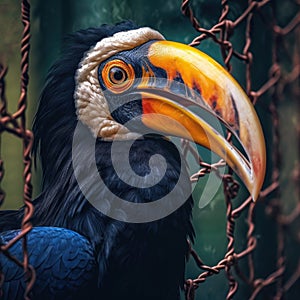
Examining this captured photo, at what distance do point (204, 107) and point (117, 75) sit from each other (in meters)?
0.26

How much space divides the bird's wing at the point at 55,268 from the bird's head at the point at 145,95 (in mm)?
264

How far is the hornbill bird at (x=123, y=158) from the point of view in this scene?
1424mm

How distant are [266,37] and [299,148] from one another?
39 cm

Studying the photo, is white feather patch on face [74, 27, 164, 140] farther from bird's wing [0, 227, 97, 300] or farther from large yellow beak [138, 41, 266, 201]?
bird's wing [0, 227, 97, 300]

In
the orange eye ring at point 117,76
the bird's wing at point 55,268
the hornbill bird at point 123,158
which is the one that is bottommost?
the bird's wing at point 55,268

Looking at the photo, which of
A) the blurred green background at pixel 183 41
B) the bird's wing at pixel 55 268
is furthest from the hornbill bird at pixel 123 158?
the blurred green background at pixel 183 41

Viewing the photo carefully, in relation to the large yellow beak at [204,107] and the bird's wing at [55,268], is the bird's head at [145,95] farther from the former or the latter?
the bird's wing at [55,268]

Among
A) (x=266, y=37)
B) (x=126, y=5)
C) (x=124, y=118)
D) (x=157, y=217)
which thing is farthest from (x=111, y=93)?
(x=266, y=37)

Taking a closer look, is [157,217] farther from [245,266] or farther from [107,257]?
[245,266]

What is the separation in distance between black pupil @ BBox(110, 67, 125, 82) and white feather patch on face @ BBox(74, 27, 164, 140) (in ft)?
0.12

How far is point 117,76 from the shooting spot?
163 centimetres

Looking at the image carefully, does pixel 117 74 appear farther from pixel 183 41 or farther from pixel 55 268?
pixel 183 41

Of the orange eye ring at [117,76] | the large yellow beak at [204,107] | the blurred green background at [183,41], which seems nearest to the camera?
the large yellow beak at [204,107]

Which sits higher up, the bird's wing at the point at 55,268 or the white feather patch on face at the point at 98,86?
the white feather patch on face at the point at 98,86
